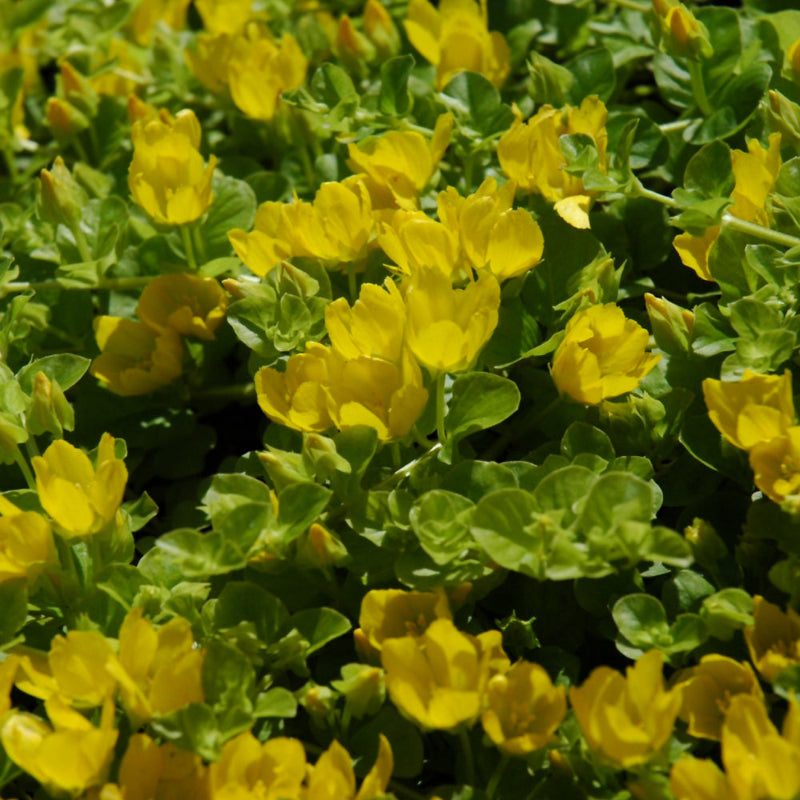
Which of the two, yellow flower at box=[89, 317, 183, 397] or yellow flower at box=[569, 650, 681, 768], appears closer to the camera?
yellow flower at box=[569, 650, 681, 768]

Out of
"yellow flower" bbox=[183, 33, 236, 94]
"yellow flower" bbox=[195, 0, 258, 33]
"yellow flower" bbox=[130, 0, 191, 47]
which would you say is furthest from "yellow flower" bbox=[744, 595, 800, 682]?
"yellow flower" bbox=[130, 0, 191, 47]

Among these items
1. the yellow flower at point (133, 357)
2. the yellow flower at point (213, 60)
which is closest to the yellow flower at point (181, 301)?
the yellow flower at point (133, 357)

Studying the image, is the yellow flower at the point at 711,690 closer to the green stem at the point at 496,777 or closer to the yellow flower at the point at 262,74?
the green stem at the point at 496,777

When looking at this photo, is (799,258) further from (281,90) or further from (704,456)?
(281,90)

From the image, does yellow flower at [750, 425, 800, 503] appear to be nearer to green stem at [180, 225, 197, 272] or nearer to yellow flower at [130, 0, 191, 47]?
Result: green stem at [180, 225, 197, 272]

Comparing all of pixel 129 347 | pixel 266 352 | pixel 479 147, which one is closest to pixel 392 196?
pixel 479 147

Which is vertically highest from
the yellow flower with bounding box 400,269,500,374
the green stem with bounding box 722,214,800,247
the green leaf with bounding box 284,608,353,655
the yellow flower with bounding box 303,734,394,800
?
the yellow flower with bounding box 400,269,500,374
